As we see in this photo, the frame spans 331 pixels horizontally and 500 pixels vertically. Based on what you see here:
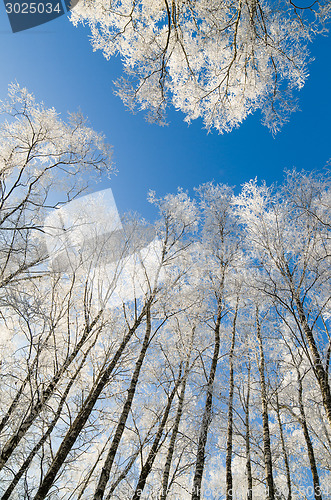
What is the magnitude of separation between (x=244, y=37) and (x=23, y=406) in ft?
27.9


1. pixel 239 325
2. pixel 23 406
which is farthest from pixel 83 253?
pixel 239 325

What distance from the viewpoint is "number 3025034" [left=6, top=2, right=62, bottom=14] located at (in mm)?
5332

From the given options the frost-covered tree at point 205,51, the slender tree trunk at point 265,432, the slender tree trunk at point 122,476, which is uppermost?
the frost-covered tree at point 205,51

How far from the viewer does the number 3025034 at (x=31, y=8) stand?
5.33 meters

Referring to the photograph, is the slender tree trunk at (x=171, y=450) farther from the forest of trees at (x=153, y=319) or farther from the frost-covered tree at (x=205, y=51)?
the frost-covered tree at (x=205, y=51)

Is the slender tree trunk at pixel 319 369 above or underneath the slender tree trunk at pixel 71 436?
above

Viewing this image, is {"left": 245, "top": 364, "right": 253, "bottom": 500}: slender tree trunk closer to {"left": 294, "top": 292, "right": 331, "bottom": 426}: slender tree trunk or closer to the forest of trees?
the forest of trees

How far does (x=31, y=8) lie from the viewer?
5828 mm

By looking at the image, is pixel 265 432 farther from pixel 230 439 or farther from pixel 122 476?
pixel 122 476

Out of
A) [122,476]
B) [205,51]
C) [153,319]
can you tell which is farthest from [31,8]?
[122,476]

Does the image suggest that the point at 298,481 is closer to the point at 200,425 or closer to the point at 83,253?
the point at 200,425

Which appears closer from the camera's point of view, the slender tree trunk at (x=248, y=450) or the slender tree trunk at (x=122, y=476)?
the slender tree trunk at (x=122, y=476)

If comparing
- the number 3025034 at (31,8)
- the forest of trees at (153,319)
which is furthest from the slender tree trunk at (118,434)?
the number 3025034 at (31,8)

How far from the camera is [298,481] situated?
Answer: 33.9 feet
